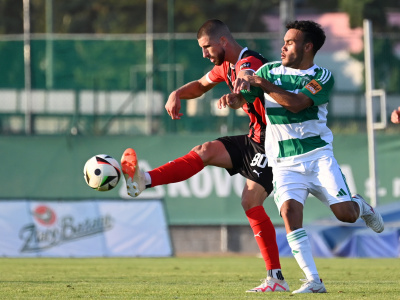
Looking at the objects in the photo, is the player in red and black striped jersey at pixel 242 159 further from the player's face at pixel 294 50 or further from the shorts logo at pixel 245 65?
the player's face at pixel 294 50

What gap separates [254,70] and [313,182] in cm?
119

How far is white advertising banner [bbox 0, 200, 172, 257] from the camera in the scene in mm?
16672

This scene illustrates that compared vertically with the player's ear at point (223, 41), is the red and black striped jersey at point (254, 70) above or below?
below

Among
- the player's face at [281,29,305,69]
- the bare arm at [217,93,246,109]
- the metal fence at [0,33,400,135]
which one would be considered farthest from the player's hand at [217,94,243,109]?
the metal fence at [0,33,400,135]

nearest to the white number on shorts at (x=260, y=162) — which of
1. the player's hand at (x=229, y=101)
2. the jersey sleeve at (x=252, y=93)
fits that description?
the jersey sleeve at (x=252, y=93)

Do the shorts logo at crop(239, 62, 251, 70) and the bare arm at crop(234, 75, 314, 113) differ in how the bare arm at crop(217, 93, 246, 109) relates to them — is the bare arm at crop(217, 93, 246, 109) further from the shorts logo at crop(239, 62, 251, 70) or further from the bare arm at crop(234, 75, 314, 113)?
the shorts logo at crop(239, 62, 251, 70)

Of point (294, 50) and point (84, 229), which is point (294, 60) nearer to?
point (294, 50)


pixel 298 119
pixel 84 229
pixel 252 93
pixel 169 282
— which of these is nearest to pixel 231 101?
pixel 252 93

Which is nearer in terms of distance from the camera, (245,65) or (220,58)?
(245,65)

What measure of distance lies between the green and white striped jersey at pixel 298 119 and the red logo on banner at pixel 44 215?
9.70 metres

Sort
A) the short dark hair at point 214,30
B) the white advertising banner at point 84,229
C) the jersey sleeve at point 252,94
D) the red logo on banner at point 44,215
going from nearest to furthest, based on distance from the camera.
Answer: the jersey sleeve at point 252,94 < the short dark hair at point 214,30 < the white advertising banner at point 84,229 < the red logo on banner at point 44,215

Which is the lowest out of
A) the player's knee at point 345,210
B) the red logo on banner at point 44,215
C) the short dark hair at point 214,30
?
the red logo on banner at point 44,215

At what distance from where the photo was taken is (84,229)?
55.4 ft

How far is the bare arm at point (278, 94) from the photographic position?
7.51m
